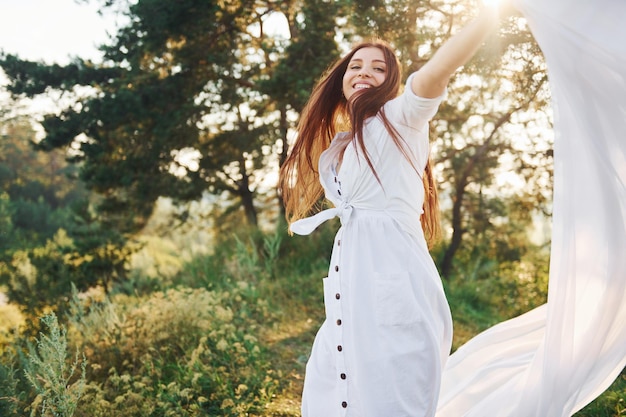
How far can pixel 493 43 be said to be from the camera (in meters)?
5.95

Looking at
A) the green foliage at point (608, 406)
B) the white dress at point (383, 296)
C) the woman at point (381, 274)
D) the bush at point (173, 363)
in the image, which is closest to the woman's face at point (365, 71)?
the woman at point (381, 274)

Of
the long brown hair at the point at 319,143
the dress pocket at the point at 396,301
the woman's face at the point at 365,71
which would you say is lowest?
the dress pocket at the point at 396,301

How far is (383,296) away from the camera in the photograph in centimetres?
243

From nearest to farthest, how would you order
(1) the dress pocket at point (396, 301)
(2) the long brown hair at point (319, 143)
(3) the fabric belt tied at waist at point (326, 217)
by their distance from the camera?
1. (1) the dress pocket at point (396, 301)
2. (3) the fabric belt tied at waist at point (326, 217)
3. (2) the long brown hair at point (319, 143)

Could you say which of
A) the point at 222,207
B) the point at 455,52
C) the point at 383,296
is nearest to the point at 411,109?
the point at 455,52

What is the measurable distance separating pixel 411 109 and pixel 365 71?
52 centimetres

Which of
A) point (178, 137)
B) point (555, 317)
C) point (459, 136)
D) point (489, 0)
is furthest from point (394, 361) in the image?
point (178, 137)

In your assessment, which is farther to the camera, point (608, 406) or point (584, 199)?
point (608, 406)

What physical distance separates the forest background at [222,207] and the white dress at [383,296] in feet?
5.39

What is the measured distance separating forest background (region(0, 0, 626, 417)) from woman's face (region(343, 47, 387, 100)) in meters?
2.21

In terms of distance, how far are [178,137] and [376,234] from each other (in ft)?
33.7

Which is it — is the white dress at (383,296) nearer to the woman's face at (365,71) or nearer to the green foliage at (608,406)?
the woman's face at (365,71)

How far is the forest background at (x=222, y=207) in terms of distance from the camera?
453 cm

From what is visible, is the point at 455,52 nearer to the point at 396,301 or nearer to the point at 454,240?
the point at 396,301
